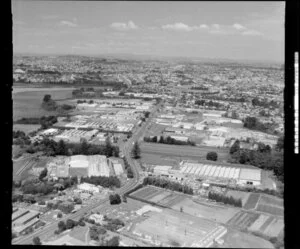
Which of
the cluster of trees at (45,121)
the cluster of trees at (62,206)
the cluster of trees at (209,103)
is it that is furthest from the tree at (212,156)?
the cluster of trees at (45,121)

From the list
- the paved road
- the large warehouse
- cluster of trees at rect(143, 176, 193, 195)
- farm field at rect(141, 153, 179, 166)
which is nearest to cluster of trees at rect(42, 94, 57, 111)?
the paved road

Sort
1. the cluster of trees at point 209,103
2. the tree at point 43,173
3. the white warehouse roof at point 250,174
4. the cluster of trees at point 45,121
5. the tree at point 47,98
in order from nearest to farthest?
the tree at point 43,173 < the white warehouse roof at point 250,174 < the cluster of trees at point 45,121 < the tree at point 47,98 < the cluster of trees at point 209,103

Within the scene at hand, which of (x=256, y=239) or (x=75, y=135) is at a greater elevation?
(x=75, y=135)

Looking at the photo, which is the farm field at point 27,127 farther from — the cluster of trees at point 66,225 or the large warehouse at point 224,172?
the large warehouse at point 224,172

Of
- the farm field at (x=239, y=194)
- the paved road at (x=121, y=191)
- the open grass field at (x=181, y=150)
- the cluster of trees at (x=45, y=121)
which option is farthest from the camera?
the cluster of trees at (x=45, y=121)
